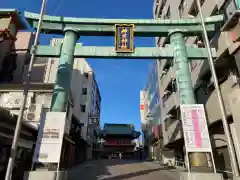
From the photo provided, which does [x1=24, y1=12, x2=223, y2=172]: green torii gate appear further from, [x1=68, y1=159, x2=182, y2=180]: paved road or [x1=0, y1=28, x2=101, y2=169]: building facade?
[x1=68, y1=159, x2=182, y2=180]: paved road

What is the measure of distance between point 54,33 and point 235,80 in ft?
36.6

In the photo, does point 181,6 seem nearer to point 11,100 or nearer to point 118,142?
point 11,100

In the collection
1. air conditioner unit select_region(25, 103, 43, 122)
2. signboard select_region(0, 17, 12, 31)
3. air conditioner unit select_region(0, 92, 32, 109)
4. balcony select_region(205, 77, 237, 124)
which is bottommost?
balcony select_region(205, 77, 237, 124)

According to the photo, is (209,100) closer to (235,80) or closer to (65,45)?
(235,80)

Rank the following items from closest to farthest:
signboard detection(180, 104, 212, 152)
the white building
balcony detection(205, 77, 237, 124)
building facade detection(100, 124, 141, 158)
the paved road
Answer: signboard detection(180, 104, 212, 152) → balcony detection(205, 77, 237, 124) → the paved road → the white building → building facade detection(100, 124, 141, 158)

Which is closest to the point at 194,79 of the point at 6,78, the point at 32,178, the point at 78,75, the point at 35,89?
the point at 32,178

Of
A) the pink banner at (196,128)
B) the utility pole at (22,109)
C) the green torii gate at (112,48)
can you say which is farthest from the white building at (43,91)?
the pink banner at (196,128)

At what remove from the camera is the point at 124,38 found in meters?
12.3

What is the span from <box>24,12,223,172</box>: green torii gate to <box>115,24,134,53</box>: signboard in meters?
0.27

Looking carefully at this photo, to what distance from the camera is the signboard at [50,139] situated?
8.91 metres

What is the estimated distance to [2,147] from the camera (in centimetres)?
1110

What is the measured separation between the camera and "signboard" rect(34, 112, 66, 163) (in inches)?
351

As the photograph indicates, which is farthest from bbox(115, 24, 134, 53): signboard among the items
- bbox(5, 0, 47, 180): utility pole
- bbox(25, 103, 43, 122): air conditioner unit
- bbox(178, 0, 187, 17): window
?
bbox(25, 103, 43, 122): air conditioner unit

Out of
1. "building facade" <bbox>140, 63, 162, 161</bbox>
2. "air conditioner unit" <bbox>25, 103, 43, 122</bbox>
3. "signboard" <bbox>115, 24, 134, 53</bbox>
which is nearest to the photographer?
"signboard" <bbox>115, 24, 134, 53</bbox>
